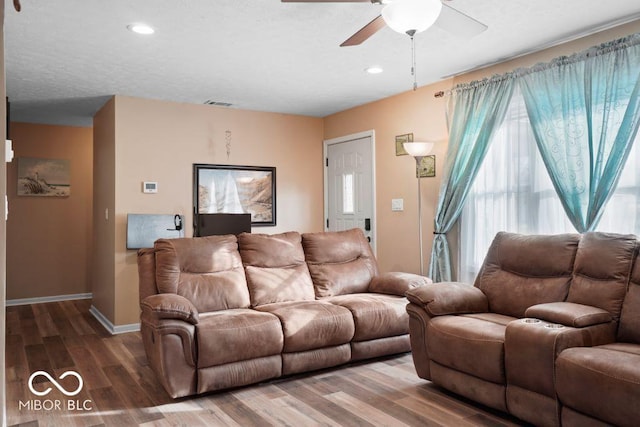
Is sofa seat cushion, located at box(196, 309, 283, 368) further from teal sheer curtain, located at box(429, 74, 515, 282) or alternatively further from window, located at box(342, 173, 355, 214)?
window, located at box(342, 173, 355, 214)

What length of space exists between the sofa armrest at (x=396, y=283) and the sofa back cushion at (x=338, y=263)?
12 cm

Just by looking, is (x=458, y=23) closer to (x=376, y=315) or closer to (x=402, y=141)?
(x=376, y=315)

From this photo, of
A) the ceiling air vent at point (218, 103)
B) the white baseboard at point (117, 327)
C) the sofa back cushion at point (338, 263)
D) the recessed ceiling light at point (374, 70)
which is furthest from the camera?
the ceiling air vent at point (218, 103)

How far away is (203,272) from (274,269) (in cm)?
59

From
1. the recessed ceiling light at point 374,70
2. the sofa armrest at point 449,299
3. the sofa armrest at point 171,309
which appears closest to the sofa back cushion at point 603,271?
the sofa armrest at point 449,299

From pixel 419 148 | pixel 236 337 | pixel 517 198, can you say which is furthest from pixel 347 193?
pixel 236 337

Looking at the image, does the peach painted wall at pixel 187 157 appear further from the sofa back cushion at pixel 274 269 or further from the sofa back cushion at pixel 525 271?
the sofa back cushion at pixel 525 271

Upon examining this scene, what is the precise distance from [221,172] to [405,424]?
3829 millimetres

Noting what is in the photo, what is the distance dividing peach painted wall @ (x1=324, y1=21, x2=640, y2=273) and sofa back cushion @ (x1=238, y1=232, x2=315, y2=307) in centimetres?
140

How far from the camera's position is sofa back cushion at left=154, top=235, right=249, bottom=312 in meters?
3.60

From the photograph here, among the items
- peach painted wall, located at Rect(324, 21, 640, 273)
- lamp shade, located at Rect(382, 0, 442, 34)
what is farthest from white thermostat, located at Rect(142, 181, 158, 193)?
lamp shade, located at Rect(382, 0, 442, 34)

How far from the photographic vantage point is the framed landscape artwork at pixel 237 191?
5625 millimetres

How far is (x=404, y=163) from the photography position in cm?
520

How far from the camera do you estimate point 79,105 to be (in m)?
5.57
